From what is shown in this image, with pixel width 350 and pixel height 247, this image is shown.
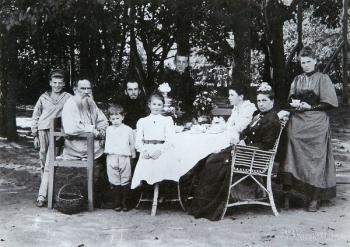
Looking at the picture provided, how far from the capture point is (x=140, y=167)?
5328 mm

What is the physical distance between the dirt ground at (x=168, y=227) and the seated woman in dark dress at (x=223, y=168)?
0.16 m

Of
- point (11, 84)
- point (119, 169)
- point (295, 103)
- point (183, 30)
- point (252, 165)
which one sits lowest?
point (119, 169)

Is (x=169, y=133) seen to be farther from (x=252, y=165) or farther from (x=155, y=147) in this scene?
(x=252, y=165)

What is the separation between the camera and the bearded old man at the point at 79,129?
18.4 feet

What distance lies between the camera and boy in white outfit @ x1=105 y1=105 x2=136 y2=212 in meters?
5.52

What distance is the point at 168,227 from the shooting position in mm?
4840

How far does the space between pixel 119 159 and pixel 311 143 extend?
2.22 metres

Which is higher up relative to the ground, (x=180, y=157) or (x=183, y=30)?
(x=183, y=30)

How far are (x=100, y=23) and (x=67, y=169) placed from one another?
8.35 feet

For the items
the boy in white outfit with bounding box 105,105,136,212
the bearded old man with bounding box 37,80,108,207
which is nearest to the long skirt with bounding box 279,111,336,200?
the boy in white outfit with bounding box 105,105,136,212

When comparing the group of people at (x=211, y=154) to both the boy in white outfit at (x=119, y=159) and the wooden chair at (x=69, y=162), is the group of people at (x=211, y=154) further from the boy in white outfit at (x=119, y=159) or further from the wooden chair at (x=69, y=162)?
the wooden chair at (x=69, y=162)

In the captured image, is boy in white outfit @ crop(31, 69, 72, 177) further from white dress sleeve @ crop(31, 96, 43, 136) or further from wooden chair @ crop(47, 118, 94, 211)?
wooden chair @ crop(47, 118, 94, 211)

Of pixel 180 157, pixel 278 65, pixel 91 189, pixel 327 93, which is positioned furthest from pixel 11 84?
pixel 327 93

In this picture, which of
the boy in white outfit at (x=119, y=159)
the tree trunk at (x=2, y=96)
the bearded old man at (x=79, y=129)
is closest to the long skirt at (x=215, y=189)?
the boy in white outfit at (x=119, y=159)
